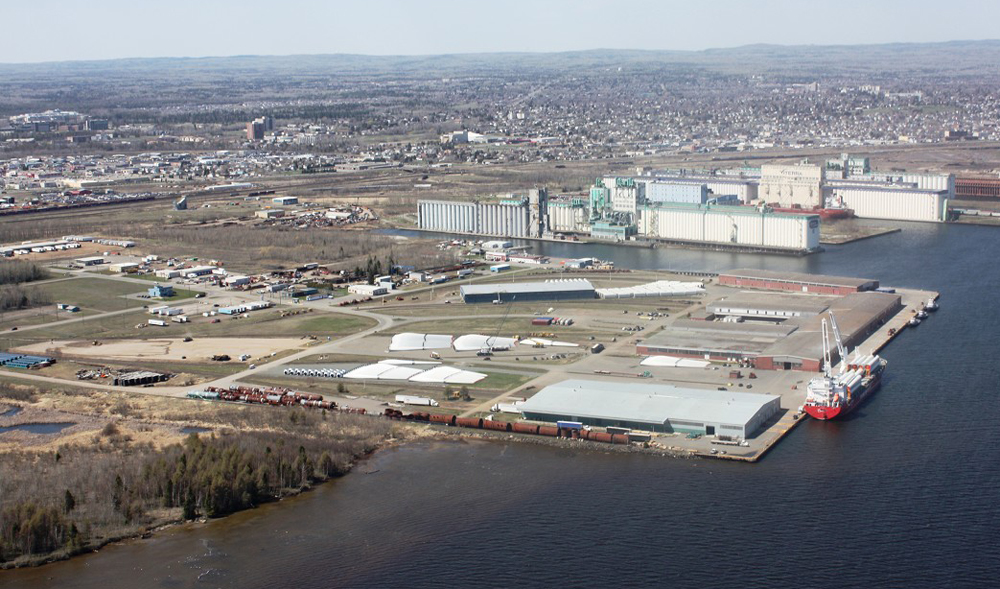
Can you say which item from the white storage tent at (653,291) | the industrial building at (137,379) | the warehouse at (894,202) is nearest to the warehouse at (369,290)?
the white storage tent at (653,291)

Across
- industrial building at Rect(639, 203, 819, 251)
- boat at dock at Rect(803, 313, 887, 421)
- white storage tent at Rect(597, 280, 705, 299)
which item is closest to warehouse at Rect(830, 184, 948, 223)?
industrial building at Rect(639, 203, 819, 251)

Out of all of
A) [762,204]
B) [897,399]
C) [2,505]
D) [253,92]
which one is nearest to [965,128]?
[762,204]

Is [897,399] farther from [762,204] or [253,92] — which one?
[253,92]

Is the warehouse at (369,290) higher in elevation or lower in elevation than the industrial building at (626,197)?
lower

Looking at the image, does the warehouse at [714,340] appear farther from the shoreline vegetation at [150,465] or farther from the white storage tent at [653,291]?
the shoreline vegetation at [150,465]

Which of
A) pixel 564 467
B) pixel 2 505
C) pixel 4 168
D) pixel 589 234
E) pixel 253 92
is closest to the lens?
pixel 2 505

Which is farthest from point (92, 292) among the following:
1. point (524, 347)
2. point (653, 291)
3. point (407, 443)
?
point (407, 443)
